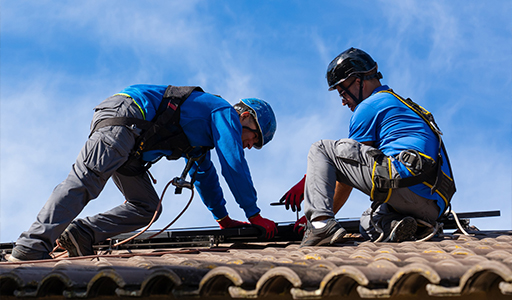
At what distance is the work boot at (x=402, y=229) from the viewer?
427 centimetres

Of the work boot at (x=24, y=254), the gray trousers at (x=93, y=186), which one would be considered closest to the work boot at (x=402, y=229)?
the gray trousers at (x=93, y=186)

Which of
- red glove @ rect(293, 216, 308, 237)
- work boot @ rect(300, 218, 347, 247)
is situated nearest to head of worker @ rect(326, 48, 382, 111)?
red glove @ rect(293, 216, 308, 237)

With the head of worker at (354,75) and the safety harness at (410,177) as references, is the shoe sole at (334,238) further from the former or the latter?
the head of worker at (354,75)

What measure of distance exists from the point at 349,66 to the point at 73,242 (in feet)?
10.8

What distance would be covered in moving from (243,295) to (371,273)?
54cm

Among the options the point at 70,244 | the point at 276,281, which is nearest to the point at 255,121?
the point at 70,244

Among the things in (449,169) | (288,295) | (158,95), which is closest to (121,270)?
(288,295)

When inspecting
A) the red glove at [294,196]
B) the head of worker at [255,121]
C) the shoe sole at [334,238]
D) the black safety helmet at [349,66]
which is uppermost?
the black safety helmet at [349,66]

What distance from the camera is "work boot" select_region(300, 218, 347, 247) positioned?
13.2 ft

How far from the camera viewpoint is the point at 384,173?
4055 mm

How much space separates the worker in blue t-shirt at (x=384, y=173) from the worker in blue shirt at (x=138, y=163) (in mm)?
870

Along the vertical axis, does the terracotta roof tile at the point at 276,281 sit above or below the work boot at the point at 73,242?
below

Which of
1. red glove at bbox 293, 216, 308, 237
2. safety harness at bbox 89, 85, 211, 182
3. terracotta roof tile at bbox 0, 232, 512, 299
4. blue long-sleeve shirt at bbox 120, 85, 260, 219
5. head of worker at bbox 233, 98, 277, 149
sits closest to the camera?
terracotta roof tile at bbox 0, 232, 512, 299

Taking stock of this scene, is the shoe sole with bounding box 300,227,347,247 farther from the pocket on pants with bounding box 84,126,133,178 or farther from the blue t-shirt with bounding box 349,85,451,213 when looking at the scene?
the pocket on pants with bounding box 84,126,133,178
